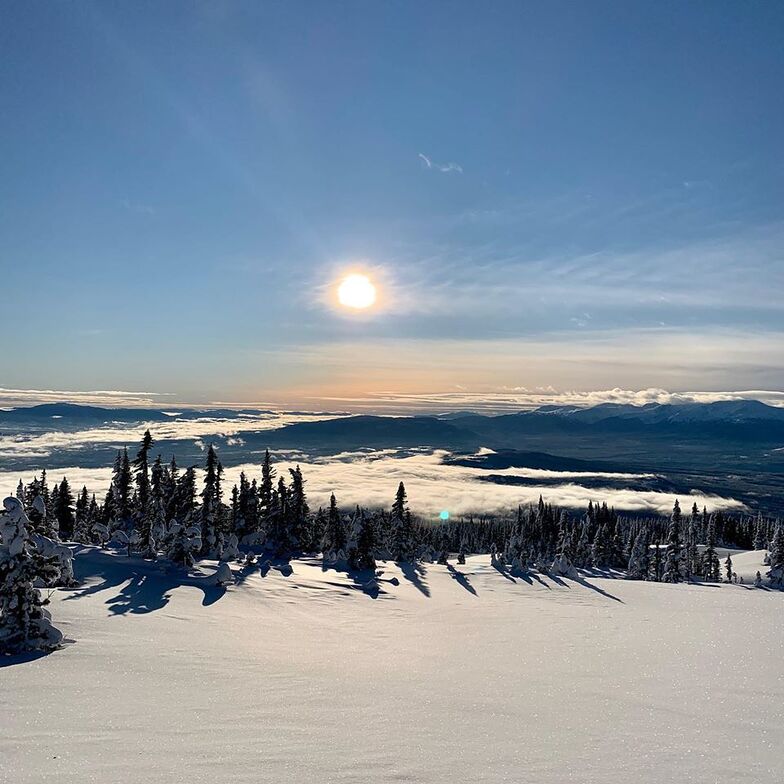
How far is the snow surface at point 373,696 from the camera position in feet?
27.2

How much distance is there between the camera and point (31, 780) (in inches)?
278

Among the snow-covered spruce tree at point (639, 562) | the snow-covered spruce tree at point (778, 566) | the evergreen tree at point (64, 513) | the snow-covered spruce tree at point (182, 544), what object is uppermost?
the snow-covered spruce tree at point (182, 544)

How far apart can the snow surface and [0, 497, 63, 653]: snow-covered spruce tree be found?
0.86m

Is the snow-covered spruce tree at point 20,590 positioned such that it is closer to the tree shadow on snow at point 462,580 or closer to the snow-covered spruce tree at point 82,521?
the tree shadow on snow at point 462,580

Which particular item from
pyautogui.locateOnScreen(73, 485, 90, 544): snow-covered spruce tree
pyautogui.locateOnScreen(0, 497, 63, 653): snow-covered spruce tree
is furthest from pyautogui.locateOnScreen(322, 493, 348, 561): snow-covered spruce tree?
pyautogui.locateOnScreen(0, 497, 63, 653): snow-covered spruce tree

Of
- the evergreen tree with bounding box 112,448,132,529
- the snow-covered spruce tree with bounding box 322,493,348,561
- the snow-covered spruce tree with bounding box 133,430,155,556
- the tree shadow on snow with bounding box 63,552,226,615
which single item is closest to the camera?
the tree shadow on snow with bounding box 63,552,226,615

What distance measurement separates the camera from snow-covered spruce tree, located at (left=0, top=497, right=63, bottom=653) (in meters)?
13.8

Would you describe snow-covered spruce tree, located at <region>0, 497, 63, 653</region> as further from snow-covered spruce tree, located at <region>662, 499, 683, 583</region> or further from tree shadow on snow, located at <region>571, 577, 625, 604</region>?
snow-covered spruce tree, located at <region>662, 499, 683, 583</region>

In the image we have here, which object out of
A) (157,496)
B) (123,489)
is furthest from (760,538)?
(123,489)

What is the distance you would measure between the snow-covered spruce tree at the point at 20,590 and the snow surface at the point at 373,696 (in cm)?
86

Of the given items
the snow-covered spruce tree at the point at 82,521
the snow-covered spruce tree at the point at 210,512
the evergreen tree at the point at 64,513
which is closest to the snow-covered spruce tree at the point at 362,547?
the snow-covered spruce tree at the point at 210,512

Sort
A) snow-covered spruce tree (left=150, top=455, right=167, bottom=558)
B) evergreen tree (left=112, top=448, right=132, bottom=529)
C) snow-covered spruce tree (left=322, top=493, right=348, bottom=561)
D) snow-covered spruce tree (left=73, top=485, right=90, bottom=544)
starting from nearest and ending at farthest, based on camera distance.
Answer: snow-covered spruce tree (left=150, top=455, right=167, bottom=558) < evergreen tree (left=112, top=448, right=132, bottom=529) < snow-covered spruce tree (left=73, top=485, right=90, bottom=544) < snow-covered spruce tree (left=322, top=493, right=348, bottom=561)

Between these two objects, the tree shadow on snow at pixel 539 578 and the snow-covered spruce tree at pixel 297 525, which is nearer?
the tree shadow on snow at pixel 539 578

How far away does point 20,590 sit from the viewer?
14703 mm
